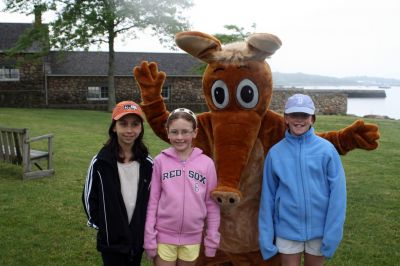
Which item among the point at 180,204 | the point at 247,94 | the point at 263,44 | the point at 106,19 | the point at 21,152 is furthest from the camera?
the point at 106,19

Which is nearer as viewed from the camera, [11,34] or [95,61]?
[11,34]

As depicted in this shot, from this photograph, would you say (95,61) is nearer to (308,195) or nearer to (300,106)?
(300,106)

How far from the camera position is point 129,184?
112 inches

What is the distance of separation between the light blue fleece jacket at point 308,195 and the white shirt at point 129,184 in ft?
2.73

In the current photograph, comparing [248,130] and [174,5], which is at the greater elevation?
[174,5]

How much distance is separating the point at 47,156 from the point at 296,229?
634cm

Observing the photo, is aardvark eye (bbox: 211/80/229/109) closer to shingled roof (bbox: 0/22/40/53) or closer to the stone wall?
the stone wall

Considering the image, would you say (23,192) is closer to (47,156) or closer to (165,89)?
(47,156)

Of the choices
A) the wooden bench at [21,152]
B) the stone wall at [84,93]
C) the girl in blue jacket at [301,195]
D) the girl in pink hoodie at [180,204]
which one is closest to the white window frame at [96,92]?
the stone wall at [84,93]

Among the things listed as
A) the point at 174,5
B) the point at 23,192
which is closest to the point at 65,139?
the point at 23,192

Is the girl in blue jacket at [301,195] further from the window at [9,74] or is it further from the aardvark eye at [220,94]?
the window at [9,74]

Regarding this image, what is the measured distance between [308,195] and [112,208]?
1.19 m

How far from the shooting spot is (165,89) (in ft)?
96.6

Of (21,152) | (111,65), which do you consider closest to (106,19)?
(111,65)
